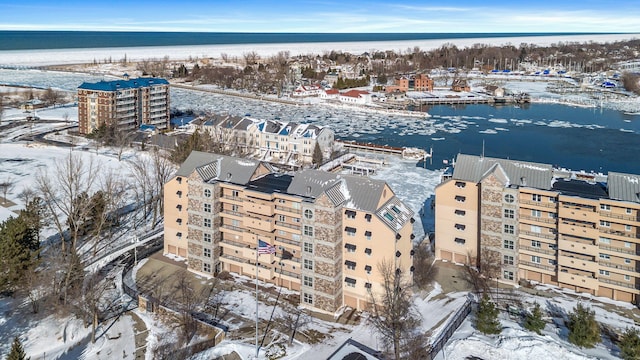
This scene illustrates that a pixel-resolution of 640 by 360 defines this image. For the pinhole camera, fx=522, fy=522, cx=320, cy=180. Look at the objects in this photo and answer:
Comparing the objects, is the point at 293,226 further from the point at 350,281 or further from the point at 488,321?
the point at 488,321

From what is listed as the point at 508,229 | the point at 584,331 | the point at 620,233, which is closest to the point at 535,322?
the point at 584,331

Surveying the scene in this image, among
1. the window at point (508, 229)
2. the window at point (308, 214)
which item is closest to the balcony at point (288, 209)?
the window at point (308, 214)

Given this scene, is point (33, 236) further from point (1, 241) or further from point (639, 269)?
point (639, 269)

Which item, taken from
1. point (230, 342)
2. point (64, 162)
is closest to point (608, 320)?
point (230, 342)

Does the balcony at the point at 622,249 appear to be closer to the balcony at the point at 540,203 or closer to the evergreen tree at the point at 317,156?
the balcony at the point at 540,203

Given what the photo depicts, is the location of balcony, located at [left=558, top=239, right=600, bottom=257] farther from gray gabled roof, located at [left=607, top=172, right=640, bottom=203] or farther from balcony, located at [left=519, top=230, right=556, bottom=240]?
gray gabled roof, located at [left=607, top=172, right=640, bottom=203]

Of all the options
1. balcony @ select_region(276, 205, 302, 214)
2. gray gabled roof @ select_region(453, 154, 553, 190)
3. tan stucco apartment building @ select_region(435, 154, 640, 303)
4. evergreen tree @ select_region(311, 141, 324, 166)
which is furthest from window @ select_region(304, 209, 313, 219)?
evergreen tree @ select_region(311, 141, 324, 166)
